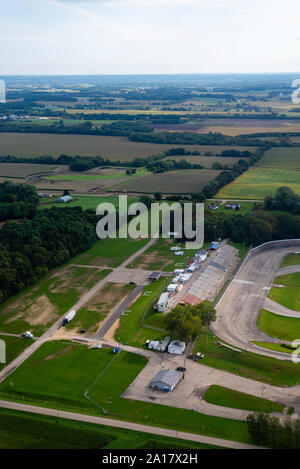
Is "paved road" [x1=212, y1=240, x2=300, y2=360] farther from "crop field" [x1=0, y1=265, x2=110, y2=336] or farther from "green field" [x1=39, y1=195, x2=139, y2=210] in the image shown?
"green field" [x1=39, y1=195, x2=139, y2=210]

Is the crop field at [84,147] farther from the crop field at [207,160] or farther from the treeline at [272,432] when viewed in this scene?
the treeline at [272,432]

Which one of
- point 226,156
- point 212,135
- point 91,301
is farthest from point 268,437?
point 212,135

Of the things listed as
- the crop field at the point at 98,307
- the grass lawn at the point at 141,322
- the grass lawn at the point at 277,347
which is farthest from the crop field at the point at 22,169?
the grass lawn at the point at 277,347

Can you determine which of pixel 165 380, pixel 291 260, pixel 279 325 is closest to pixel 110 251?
pixel 291 260

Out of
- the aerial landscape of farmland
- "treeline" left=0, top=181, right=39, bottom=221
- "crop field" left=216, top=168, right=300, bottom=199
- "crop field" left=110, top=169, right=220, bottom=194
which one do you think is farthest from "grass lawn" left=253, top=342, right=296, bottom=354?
"crop field" left=110, top=169, right=220, bottom=194

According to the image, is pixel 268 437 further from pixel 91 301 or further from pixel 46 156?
pixel 46 156

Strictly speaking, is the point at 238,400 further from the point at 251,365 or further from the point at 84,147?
the point at 84,147

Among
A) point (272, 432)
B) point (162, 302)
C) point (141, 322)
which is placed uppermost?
point (162, 302)
